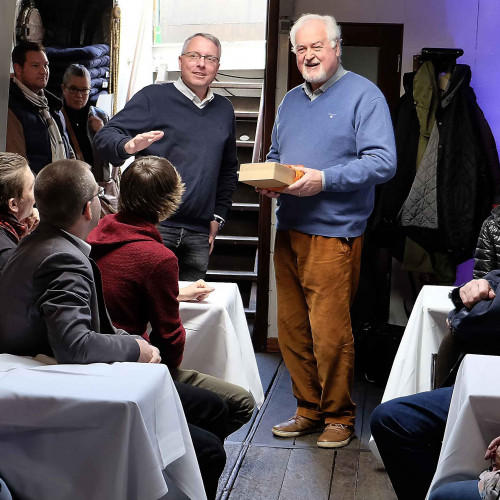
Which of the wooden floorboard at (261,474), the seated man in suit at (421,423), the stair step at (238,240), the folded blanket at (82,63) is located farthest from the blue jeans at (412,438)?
the stair step at (238,240)

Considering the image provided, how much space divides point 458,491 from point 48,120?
206 centimetres

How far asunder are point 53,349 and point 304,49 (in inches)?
80.5

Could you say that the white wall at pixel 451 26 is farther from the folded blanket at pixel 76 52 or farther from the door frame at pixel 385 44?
the folded blanket at pixel 76 52

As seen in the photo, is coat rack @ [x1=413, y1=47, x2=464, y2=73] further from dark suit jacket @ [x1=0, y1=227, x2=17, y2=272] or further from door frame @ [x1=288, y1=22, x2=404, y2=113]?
dark suit jacket @ [x1=0, y1=227, x2=17, y2=272]

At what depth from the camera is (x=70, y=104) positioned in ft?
10.8

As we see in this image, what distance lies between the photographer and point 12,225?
245 cm

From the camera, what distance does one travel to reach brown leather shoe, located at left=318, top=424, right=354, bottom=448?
341 centimetres

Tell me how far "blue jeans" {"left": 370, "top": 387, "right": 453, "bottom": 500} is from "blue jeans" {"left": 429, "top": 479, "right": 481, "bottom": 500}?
0.46 m

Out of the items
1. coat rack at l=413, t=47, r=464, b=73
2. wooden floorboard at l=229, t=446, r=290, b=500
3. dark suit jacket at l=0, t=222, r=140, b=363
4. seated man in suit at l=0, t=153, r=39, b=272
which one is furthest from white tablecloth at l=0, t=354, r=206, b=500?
coat rack at l=413, t=47, r=464, b=73

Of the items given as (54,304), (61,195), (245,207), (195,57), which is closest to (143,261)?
(61,195)

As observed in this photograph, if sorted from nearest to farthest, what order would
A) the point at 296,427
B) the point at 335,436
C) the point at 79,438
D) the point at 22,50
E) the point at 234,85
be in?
the point at 79,438, the point at 22,50, the point at 335,436, the point at 296,427, the point at 234,85

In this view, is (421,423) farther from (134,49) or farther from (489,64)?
(489,64)

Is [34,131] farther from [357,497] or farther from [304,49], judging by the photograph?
[357,497]

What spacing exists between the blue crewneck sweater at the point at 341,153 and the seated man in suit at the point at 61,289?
1444 millimetres
